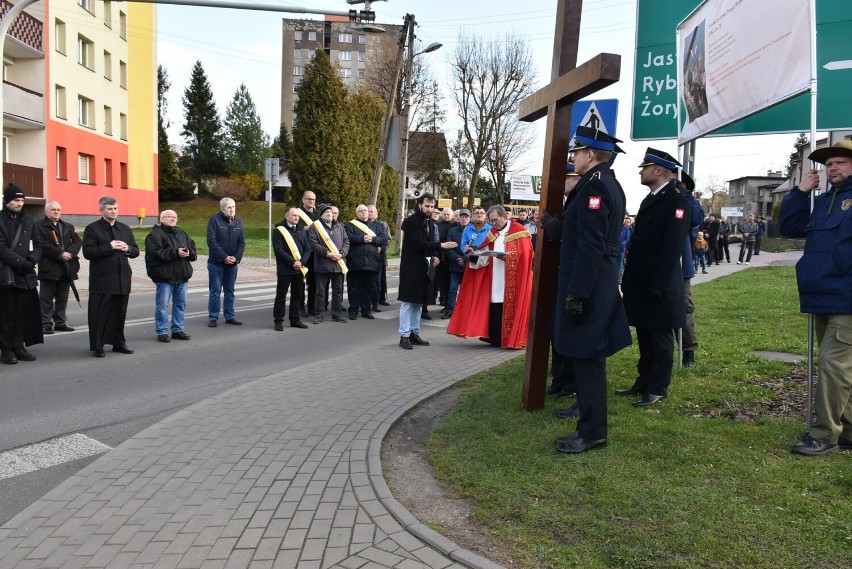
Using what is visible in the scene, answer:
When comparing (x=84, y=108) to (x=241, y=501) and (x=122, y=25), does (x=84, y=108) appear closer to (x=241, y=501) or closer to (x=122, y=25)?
(x=122, y=25)

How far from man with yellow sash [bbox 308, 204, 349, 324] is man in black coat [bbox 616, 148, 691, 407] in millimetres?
6656

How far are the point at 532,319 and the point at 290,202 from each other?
1329 inches

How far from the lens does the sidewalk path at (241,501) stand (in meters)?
3.42

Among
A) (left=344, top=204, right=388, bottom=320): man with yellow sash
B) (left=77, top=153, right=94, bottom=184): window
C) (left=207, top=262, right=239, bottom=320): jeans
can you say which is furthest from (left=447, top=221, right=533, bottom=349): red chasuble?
(left=77, top=153, right=94, bottom=184): window

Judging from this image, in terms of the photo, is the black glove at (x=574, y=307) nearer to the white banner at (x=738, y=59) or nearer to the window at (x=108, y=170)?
the white banner at (x=738, y=59)

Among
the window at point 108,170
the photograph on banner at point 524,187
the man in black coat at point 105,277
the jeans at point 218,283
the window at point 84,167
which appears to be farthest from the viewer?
the window at point 108,170

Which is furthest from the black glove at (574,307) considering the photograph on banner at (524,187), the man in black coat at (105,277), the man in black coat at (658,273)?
the photograph on banner at (524,187)

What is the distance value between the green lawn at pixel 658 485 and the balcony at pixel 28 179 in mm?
27163

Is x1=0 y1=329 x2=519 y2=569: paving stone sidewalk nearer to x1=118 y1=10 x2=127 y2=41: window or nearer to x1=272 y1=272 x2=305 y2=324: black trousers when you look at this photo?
x1=272 y1=272 x2=305 y2=324: black trousers

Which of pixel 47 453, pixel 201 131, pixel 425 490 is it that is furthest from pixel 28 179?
pixel 201 131

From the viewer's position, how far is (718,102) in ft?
19.7

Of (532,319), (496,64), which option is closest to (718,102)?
(532,319)

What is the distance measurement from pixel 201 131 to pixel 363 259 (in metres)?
67.0

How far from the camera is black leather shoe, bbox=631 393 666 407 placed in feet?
18.4
